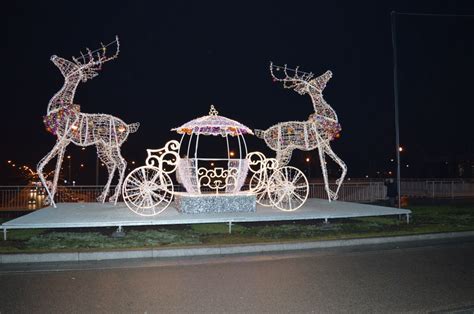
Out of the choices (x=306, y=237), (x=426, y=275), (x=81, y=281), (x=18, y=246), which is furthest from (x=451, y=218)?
(x=18, y=246)

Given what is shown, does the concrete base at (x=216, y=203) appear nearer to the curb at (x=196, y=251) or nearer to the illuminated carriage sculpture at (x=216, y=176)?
the illuminated carriage sculpture at (x=216, y=176)

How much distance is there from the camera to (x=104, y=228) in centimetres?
1105

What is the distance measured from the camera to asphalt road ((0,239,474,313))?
5078 mm

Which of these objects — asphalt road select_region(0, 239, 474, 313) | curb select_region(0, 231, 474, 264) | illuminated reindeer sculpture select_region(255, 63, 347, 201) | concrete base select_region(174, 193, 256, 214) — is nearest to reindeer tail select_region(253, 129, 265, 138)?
illuminated reindeer sculpture select_region(255, 63, 347, 201)

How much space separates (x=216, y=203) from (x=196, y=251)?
4082 mm

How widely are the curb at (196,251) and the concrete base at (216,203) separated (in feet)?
11.9

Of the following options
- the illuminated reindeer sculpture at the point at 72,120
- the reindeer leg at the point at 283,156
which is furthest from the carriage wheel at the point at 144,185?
the reindeer leg at the point at 283,156

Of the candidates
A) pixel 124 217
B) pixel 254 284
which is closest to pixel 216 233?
pixel 124 217

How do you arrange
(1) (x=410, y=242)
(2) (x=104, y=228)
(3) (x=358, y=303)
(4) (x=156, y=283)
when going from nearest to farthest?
(3) (x=358, y=303)
(4) (x=156, y=283)
(1) (x=410, y=242)
(2) (x=104, y=228)

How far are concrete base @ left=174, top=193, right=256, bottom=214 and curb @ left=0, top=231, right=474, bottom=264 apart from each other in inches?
143

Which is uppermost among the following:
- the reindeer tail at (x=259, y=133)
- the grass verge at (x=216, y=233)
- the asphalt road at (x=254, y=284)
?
the reindeer tail at (x=259, y=133)

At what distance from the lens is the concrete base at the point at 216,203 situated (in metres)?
12.0

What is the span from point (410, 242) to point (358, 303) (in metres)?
4.94

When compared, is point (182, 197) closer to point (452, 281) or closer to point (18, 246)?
point (18, 246)
